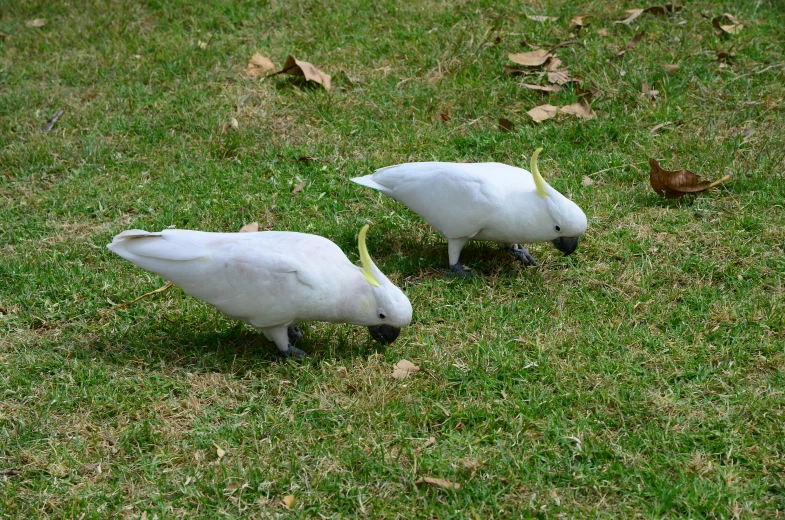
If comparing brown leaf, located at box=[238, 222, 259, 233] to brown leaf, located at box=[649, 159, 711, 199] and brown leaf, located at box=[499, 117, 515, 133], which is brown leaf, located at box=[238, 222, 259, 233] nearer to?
brown leaf, located at box=[499, 117, 515, 133]

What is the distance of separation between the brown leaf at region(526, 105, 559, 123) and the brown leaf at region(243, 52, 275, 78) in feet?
6.02

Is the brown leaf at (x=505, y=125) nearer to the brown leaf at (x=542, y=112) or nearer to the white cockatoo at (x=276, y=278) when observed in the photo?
the brown leaf at (x=542, y=112)

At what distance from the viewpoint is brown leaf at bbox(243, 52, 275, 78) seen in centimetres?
561

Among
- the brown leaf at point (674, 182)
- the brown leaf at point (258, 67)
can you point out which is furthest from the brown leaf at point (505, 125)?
the brown leaf at point (258, 67)

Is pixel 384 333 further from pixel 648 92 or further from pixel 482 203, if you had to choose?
pixel 648 92

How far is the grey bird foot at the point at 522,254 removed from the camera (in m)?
3.97

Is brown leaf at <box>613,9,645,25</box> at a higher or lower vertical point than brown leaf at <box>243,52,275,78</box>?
higher

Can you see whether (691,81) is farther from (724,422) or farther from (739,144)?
(724,422)

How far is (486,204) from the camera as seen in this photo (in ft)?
11.9

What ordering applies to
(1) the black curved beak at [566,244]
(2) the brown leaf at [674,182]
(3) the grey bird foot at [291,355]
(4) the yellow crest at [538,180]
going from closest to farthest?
1. (3) the grey bird foot at [291,355]
2. (4) the yellow crest at [538,180]
3. (1) the black curved beak at [566,244]
4. (2) the brown leaf at [674,182]

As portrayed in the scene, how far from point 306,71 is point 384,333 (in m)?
2.69

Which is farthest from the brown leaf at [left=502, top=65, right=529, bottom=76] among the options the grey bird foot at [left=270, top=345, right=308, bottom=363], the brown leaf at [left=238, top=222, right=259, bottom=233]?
the grey bird foot at [left=270, top=345, right=308, bottom=363]

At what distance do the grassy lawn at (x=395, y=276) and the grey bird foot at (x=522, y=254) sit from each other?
0.06 metres

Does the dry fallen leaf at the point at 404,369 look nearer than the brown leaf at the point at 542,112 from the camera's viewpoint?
Yes
